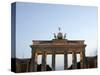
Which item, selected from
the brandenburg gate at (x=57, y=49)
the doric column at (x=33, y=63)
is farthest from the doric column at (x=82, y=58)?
the doric column at (x=33, y=63)

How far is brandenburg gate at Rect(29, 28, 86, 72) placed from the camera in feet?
12.0

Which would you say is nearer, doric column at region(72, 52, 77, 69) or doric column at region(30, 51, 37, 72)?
doric column at region(30, 51, 37, 72)

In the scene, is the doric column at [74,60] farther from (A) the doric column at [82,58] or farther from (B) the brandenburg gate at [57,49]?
(A) the doric column at [82,58]

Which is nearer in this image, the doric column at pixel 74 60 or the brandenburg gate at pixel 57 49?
the brandenburg gate at pixel 57 49

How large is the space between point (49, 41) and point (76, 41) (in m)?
0.48

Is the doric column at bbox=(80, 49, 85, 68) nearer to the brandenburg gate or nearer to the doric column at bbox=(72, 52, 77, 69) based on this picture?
the brandenburg gate

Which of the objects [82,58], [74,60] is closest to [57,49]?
[74,60]

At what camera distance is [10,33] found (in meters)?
3.59

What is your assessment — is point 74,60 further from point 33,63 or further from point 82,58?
point 33,63

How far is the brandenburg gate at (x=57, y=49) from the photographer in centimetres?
367

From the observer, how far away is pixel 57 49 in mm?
3766

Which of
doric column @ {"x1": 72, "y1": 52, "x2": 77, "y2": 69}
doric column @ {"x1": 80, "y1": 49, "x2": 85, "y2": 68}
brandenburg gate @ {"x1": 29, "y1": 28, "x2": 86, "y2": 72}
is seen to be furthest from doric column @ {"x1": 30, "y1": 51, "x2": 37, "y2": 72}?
doric column @ {"x1": 80, "y1": 49, "x2": 85, "y2": 68}

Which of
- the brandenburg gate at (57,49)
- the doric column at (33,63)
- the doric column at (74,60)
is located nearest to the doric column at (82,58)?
the brandenburg gate at (57,49)

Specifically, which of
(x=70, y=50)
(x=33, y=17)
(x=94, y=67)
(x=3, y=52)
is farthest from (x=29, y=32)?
(x=94, y=67)
